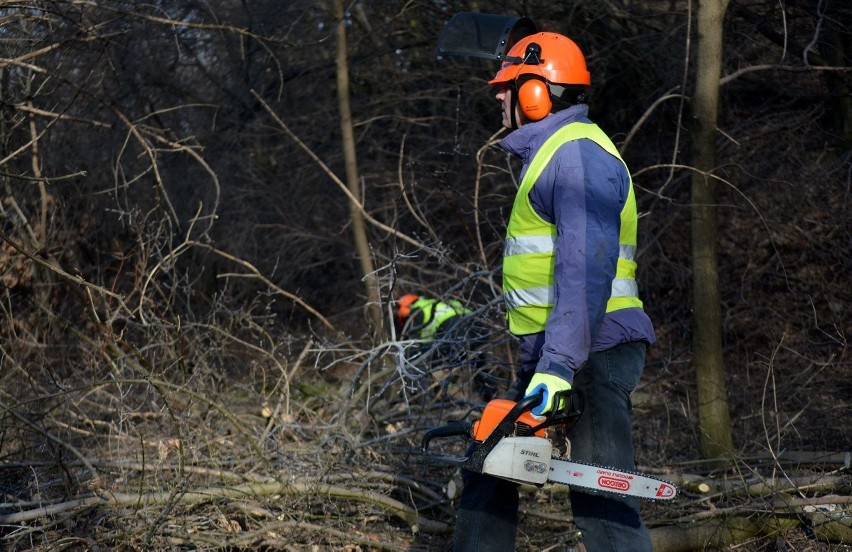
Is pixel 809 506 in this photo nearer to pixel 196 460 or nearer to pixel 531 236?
pixel 531 236

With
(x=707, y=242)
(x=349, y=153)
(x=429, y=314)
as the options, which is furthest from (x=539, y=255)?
(x=349, y=153)

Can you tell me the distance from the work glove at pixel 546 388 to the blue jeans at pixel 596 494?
7.5 inches

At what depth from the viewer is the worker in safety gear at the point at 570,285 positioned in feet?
9.95

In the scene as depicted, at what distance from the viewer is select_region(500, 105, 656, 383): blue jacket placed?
9.84 ft

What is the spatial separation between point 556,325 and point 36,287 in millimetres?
5573

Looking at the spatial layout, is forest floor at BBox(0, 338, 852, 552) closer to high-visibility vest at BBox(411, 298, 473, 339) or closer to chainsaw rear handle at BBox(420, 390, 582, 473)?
high-visibility vest at BBox(411, 298, 473, 339)

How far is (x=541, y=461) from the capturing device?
2996 mm

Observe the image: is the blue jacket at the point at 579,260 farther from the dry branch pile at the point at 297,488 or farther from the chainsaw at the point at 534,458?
the dry branch pile at the point at 297,488

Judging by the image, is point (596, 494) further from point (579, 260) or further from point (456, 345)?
point (456, 345)

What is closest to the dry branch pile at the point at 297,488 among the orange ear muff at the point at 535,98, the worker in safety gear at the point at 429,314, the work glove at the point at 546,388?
the worker in safety gear at the point at 429,314

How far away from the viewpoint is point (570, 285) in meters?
3.02

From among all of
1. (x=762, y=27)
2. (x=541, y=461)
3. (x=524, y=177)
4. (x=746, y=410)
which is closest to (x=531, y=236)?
(x=524, y=177)

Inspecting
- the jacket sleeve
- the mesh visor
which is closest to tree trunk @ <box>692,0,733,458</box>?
the mesh visor

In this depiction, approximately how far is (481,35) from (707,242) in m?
2.40
